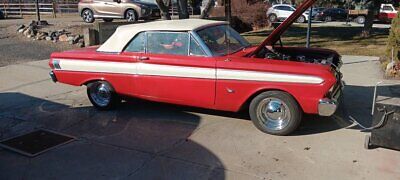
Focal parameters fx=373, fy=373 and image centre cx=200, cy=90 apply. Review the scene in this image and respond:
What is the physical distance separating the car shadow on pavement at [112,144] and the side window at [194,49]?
101cm

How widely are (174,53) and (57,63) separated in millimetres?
2137

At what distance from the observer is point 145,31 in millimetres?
5500

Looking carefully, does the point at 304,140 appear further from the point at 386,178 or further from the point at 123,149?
the point at 123,149

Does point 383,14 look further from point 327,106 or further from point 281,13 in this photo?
point 327,106

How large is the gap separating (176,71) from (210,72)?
51cm

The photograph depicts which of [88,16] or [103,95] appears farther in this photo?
[88,16]

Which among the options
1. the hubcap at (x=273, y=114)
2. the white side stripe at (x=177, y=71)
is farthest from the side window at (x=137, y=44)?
the hubcap at (x=273, y=114)

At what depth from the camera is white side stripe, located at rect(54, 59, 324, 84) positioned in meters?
4.57

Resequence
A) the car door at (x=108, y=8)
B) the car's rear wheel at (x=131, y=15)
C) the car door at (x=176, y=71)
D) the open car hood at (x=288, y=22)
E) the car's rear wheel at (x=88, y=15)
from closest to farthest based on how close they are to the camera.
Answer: the open car hood at (x=288, y=22)
the car door at (x=176, y=71)
the car's rear wheel at (x=131, y=15)
the car door at (x=108, y=8)
the car's rear wheel at (x=88, y=15)

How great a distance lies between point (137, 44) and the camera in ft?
18.1

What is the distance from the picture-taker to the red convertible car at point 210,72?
4.57m

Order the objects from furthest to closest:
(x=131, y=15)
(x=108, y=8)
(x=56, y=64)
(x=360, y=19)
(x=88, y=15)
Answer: (x=360, y=19) < (x=88, y=15) < (x=108, y=8) < (x=131, y=15) < (x=56, y=64)

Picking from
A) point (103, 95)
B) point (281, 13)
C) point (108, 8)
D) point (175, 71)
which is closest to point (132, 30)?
point (175, 71)

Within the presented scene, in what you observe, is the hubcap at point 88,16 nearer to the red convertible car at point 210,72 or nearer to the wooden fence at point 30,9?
the red convertible car at point 210,72
